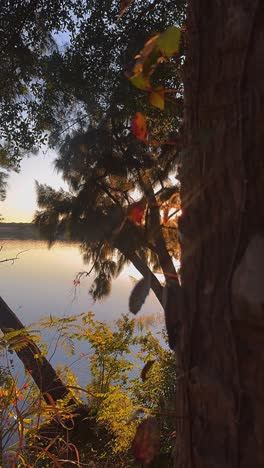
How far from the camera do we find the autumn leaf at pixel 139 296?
0.56 metres

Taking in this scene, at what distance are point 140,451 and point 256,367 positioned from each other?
0.59 feet

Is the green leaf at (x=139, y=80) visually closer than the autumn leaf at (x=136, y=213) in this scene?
Yes

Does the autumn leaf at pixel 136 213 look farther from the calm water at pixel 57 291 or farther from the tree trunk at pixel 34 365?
the calm water at pixel 57 291

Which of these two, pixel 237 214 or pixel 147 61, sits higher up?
pixel 147 61

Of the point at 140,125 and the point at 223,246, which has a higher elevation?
the point at 140,125

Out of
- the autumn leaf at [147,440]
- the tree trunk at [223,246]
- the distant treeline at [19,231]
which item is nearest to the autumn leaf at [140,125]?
the tree trunk at [223,246]

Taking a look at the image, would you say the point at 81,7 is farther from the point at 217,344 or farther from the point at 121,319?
the point at 217,344

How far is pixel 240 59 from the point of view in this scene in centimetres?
44

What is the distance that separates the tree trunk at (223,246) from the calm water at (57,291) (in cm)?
350

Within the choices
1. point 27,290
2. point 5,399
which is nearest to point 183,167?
point 5,399

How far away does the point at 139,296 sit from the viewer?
565 millimetres

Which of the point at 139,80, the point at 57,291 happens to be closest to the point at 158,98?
the point at 139,80

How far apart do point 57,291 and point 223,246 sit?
15.5 ft

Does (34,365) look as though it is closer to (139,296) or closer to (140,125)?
(139,296)
